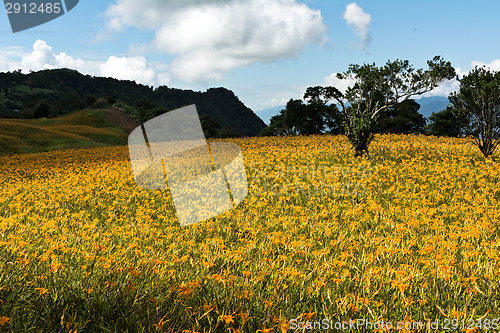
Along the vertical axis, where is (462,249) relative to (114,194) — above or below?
below

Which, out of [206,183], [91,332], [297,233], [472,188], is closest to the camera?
[91,332]

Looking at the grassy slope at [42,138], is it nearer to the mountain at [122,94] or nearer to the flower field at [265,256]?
the flower field at [265,256]

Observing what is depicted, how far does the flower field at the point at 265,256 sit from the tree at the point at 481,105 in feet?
13.3

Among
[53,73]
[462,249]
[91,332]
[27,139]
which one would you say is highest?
[53,73]

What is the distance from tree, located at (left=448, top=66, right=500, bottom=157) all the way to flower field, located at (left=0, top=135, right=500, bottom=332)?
13.3 ft

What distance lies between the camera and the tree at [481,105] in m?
14.1

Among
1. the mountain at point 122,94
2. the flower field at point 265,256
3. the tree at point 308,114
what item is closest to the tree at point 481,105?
the flower field at point 265,256

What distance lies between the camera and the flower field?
2689 millimetres

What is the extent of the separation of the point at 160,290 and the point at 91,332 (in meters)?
0.71

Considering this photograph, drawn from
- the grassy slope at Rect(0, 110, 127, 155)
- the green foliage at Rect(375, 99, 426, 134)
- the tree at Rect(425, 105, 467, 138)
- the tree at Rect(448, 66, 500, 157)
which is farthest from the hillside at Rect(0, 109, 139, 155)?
the tree at Rect(425, 105, 467, 138)

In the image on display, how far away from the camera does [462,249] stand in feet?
15.3

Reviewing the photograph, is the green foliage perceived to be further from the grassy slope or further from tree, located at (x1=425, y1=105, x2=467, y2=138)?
the grassy slope

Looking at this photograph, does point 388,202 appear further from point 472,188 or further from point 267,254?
point 267,254

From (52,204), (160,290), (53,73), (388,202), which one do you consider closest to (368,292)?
(160,290)
